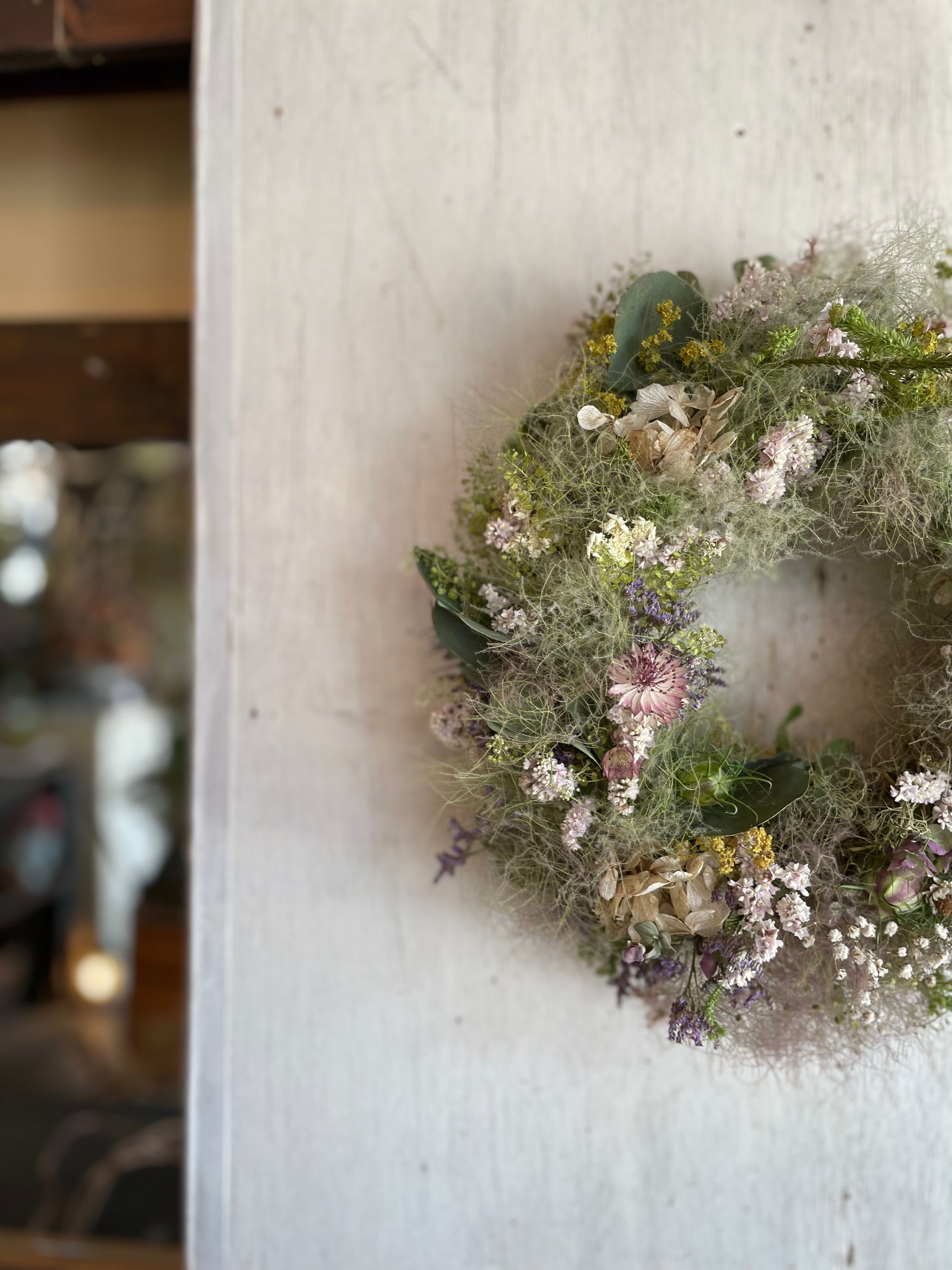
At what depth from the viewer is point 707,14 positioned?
115 cm

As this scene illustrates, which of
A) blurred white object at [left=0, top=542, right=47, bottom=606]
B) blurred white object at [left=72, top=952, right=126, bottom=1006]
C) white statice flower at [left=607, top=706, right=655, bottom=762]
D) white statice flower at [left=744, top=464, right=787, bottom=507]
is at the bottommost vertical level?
blurred white object at [left=72, top=952, right=126, bottom=1006]

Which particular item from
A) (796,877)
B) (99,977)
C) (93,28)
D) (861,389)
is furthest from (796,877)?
(99,977)

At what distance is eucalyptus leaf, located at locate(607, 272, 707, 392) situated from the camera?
0.99 m

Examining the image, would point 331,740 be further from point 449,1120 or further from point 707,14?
point 707,14

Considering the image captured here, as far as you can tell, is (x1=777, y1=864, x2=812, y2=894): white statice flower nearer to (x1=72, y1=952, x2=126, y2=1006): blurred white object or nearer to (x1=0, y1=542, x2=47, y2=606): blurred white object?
(x1=72, y1=952, x2=126, y2=1006): blurred white object

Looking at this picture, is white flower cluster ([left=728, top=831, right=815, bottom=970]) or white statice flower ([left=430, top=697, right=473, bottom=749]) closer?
white flower cluster ([left=728, top=831, right=815, bottom=970])

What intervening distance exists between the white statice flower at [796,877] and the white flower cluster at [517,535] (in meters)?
0.46

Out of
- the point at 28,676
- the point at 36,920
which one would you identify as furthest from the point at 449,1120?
the point at 28,676

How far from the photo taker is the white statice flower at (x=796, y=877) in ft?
3.05

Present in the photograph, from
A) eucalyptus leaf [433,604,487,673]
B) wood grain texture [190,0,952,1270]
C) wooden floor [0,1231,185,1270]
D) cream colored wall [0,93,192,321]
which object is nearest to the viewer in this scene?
eucalyptus leaf [433,604,487,673]

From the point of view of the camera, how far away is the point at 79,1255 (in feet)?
6.64

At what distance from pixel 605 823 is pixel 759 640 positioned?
0.40 meters

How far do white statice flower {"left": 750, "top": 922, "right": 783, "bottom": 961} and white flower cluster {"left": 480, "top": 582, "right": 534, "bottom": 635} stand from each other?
421mm

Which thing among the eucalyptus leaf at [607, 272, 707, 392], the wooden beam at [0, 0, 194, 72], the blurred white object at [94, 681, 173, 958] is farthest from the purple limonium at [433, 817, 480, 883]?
the blurred white object at [94, 681, 173, 958]
